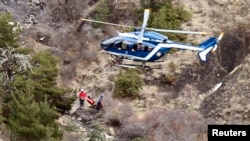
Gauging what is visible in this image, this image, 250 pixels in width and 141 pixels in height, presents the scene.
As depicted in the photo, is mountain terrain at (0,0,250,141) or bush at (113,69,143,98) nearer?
mountain terrain at (0,0,250,141)

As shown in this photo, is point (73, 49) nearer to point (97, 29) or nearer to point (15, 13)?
point (97, 29)

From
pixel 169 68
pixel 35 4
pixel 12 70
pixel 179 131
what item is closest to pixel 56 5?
pixel 35 4

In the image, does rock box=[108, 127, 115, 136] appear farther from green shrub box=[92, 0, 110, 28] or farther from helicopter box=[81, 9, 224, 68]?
green shrub box=[92, 0, 110, 28]

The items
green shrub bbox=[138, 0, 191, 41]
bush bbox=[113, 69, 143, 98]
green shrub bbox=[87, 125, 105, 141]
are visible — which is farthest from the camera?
green shrub bbox=[138, 0, 191, 41]

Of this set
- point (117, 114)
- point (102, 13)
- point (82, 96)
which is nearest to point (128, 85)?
point (117, 114)

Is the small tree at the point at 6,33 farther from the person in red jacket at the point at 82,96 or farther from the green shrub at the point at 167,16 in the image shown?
the green shrub at the point at 167,16

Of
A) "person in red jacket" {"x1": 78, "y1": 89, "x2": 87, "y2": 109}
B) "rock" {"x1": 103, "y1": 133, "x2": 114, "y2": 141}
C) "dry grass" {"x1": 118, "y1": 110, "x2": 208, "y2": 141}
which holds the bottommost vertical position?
"rock" {"x1": 103, "y1": 133, "x2": 114, "y2": 141}

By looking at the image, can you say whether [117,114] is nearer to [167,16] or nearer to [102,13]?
[167,16]

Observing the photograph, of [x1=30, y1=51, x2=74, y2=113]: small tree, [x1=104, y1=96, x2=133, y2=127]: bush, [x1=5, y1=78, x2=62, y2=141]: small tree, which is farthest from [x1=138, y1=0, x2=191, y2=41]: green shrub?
[x1=5, y1=78, x2=62, y2=141]: small tree

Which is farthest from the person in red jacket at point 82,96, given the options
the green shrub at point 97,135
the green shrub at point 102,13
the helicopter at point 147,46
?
the green shrub at point 102,13
